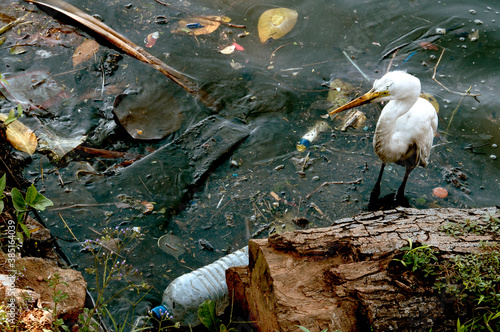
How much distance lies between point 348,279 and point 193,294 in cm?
112

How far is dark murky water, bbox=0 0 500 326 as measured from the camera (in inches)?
127

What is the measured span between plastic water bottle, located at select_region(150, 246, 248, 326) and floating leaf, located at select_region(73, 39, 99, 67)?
2973 millimetres

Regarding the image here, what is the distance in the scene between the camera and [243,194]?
3441mm

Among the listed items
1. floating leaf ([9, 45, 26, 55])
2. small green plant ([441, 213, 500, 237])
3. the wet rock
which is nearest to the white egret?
small green plant ([441, 213, 500, 237])

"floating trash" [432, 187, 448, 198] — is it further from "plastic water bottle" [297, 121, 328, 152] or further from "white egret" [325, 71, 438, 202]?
"plastic water bottle" [297, 121, 328, 152]

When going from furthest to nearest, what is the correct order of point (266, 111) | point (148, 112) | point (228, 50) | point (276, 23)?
point (276, 23)
point (228, 50)
point (266, 111)
point (148, 112)

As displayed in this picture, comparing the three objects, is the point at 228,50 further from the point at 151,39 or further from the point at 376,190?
the point at 376,190

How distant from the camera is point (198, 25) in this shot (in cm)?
486

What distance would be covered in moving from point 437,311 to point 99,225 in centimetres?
251

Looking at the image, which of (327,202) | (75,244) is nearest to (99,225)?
(75,244)

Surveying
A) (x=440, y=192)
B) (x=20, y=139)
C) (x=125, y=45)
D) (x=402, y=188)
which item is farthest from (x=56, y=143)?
(x=440, y=192)

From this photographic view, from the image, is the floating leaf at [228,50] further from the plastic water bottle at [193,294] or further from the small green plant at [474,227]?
the small green plant at [474,227]

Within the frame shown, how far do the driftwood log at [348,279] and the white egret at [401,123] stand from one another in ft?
3.36

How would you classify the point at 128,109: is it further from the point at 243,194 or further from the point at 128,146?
the point at 243,194
